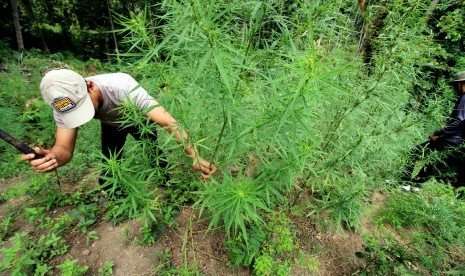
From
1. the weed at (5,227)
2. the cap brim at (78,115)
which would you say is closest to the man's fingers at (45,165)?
the cap brim at (78,115)

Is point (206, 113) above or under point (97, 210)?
above

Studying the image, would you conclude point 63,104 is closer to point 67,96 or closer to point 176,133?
point 67,96

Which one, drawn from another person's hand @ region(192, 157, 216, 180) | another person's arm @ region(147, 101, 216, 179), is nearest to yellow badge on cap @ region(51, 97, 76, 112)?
another person's arm @ region(147, 101, 216, 179)

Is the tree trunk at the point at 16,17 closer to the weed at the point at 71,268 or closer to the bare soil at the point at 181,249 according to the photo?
the bare soil at the point at 181,249

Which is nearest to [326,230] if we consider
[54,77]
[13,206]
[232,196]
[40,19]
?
[232,196]

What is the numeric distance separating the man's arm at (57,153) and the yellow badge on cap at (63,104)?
1.08 ft

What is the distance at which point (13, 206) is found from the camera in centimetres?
284

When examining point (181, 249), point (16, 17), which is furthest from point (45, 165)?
point (16, 17)

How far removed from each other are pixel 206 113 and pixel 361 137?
121 centimetres

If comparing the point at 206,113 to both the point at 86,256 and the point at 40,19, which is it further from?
the point at 40,19

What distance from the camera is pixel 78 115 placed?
1890mm

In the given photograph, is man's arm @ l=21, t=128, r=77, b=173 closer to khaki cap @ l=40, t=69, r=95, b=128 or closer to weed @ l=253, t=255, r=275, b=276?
khaki cap @ l=40, t=69, r=95, b=128

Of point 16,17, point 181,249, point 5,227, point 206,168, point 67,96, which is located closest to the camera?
point 67,96

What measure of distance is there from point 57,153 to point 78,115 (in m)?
0.41
